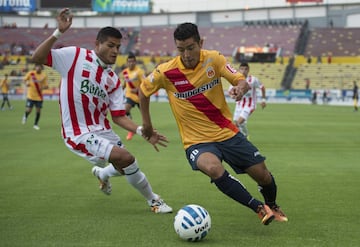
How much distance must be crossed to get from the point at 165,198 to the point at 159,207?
40.2 inches

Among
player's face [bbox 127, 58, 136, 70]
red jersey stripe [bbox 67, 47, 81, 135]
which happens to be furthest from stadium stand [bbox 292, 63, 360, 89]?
red jersey stripe [bbox 67, 47, 81, 135]

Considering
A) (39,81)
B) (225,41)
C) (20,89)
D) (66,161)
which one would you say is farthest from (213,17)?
(66,161)

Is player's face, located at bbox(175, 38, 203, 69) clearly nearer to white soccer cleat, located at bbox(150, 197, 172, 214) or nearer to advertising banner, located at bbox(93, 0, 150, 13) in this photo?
white soccer cleat, located at bbox(150, 197, 172, 214)

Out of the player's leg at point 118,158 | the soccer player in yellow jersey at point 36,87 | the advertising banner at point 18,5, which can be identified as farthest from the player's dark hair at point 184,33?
the advertising banner at point 18,5

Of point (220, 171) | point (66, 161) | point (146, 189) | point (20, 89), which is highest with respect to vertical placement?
point (220, 171)

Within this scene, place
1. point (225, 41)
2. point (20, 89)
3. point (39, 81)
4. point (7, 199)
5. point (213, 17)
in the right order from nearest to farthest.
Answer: point (7, 199) < point (39, 81) < point (20, 89) < point (225, 41) < point (213, 17)

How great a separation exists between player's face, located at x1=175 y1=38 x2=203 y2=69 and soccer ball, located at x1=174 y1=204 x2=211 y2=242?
5.43 feet

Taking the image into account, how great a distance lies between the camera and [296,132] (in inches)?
814

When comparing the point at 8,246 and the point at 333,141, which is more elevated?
the point at 8,246

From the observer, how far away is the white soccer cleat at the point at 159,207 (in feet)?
24.6

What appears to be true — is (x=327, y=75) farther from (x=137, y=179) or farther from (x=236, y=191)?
(x=236, y=191)

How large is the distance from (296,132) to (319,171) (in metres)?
9.43

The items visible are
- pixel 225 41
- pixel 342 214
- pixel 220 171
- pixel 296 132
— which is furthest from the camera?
pixel 225 41

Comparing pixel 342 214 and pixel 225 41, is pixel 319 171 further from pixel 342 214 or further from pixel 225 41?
pixel 225 41
